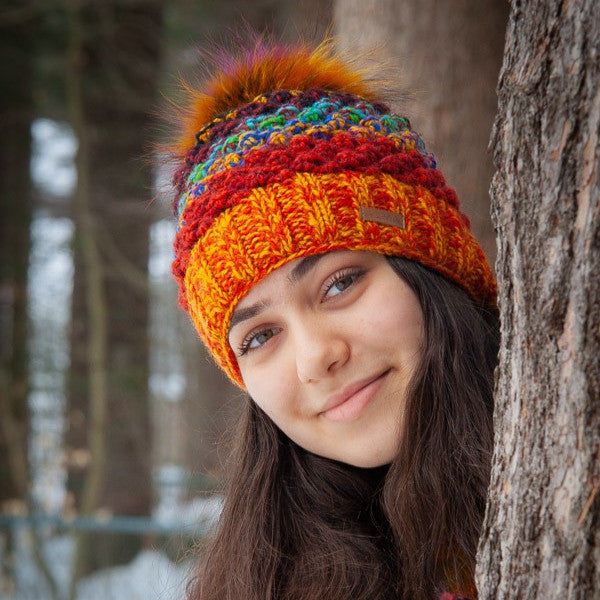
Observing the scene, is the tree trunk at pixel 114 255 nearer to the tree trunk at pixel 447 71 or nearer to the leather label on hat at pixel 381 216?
the tree trunk at pixel 447 71

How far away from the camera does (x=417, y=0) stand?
3.07 meters

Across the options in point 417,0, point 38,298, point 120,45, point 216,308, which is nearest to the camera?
point 216,308

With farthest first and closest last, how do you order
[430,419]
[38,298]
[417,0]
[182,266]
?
[38,298], [417,0], [182,266], [430,419]

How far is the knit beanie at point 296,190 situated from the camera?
1820 millimetres

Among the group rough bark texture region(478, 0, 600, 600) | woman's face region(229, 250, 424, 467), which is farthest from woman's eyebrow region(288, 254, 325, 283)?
rough bark texture region(478, 0, 600, 600)

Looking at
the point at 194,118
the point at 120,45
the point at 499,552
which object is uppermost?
the point at 120,45

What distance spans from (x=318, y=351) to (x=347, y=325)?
9 centimetres

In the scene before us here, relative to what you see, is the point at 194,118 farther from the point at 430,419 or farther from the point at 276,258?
the point at 430,419

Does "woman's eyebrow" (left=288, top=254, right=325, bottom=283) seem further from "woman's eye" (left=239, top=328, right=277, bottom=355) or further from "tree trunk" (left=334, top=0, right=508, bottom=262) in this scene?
"tree trunk" (left=334, top=0, right=508, bottom=262)

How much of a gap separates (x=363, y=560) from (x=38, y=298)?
19.5ft

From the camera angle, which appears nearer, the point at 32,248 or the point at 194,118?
the point at 194,118

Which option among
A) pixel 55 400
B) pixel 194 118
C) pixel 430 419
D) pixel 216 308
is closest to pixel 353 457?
pixel 430 419

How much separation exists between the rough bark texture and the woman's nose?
0.65 m

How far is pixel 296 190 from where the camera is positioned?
183 cm
